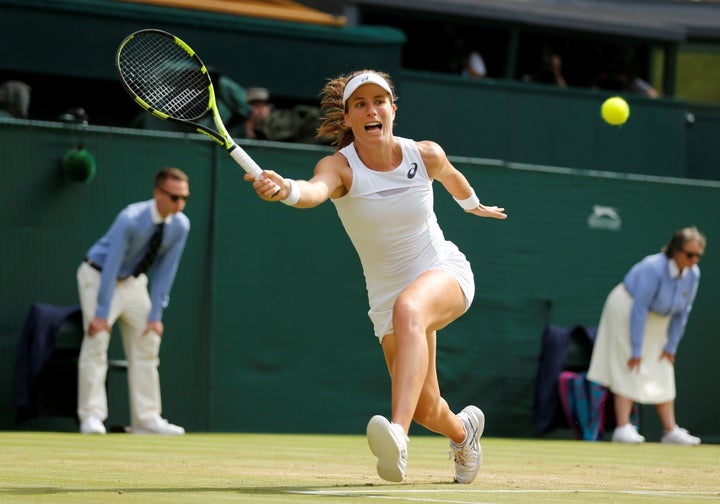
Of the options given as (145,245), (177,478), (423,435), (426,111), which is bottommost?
(423,435)

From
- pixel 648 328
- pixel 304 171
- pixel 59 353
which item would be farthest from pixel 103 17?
pixel 648 328

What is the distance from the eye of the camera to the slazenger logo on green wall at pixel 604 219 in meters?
12.8

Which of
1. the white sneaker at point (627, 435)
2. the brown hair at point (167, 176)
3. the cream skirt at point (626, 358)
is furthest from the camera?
the cream skirt at point (626, 358)

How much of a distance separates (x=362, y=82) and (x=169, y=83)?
118 cm

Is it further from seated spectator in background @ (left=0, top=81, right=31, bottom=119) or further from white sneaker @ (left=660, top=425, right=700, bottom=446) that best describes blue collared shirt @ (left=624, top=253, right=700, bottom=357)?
seated spectator in background @ (left=0, top=81, right=31, bottom=119)

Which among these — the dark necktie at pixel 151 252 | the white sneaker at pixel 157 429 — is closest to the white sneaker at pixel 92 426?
the white sneaker at pixel 157 429

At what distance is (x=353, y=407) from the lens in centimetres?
1171

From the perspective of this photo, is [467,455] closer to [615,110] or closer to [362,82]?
[362,82]

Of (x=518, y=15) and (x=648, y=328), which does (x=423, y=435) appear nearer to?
(x=648, y=328)

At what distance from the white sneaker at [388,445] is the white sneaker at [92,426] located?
5081 mm

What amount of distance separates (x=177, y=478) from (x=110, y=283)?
4.11 m

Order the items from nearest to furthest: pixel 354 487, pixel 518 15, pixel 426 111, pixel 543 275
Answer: pixel 354 487 < pixel 543 275 < pixel 426 111 < pixel 518 15

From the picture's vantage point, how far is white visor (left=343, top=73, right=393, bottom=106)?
6133 mm

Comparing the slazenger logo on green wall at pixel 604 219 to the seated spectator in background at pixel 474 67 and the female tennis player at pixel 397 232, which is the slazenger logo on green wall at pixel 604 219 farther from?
the female tennis player at pixel 397 232
